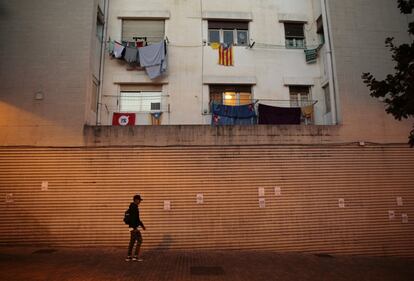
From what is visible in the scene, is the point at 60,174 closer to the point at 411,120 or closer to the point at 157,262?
the point at 157,262

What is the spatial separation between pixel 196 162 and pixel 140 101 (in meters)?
4.39

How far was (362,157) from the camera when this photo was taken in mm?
12195

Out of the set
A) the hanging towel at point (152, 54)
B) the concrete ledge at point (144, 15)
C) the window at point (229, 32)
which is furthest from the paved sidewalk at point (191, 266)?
the concrete ledge at point (144, 15)

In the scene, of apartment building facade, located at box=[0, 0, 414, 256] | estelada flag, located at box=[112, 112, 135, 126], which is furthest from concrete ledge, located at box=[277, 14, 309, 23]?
estelada flag, located at box=[112, 112, 135, 126]

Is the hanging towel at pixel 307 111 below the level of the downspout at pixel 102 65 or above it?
below

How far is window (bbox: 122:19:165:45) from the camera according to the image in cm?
1495

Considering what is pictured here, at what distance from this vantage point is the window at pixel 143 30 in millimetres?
14945

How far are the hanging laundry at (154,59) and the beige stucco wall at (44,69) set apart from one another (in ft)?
7.94

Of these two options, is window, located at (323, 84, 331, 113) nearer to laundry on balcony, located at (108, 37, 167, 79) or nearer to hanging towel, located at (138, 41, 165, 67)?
laundry on balcony, located at (108, 37, 167, 79)

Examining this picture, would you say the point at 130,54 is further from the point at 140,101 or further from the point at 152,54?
the point at 140,101

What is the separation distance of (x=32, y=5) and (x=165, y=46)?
17.3 ft

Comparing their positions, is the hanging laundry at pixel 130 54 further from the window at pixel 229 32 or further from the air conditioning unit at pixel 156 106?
the window at pixel 229 32

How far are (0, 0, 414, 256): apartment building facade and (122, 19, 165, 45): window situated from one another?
1.83 metres

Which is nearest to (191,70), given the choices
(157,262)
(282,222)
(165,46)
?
(165,46)
